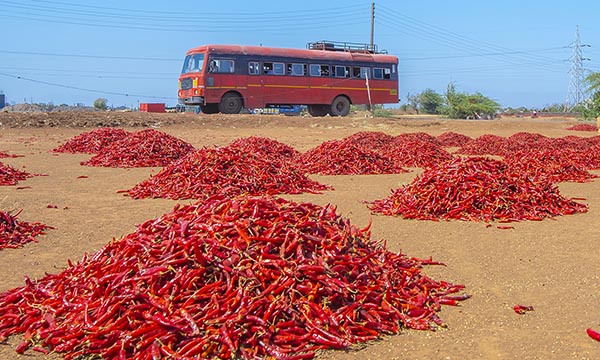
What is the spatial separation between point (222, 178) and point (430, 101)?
204ft

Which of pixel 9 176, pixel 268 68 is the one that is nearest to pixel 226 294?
pixel 9 176

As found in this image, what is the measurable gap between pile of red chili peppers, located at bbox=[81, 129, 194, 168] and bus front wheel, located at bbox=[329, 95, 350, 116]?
22888 mm

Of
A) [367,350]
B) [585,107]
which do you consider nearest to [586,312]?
[367,350]

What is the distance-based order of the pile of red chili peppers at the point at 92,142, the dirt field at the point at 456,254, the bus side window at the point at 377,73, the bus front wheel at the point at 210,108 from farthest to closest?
the bus side window at the point at 377,73 < the bus front wheel at the point at 210,108 < the pile of red chili peppers at the point at 92,142 < the dirt field at the point at 456,254

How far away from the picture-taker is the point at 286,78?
38.2m

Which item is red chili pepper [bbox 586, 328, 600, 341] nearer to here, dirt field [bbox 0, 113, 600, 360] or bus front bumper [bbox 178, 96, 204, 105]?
dirt field [bbox 0, 113, 600, 360]

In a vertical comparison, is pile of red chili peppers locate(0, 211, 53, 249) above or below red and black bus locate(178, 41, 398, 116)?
below

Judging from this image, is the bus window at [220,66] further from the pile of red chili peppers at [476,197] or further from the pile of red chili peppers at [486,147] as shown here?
the pile of red chili peppers at [476,197]

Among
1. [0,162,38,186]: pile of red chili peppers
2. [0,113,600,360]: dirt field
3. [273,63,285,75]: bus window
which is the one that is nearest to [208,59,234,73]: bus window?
[273,63,285,75]: bus window

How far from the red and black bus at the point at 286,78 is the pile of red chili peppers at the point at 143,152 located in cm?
1670

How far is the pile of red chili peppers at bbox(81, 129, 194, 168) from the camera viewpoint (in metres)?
18.4

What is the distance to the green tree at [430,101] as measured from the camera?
69.4 metres

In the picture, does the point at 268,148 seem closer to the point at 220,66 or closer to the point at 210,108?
the point at 220,66

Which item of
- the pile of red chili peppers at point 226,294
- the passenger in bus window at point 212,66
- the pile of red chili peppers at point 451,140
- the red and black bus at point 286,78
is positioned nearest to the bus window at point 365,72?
the red and black bus at point 286,78
